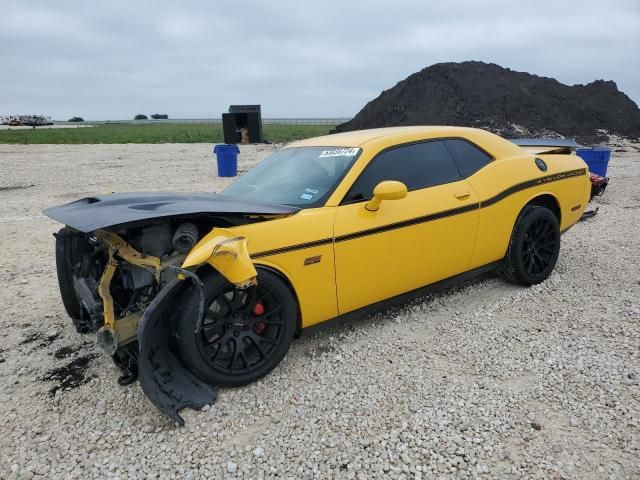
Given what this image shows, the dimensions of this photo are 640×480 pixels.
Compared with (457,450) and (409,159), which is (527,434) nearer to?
(457,450)

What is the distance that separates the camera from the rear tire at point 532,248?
13.5ft

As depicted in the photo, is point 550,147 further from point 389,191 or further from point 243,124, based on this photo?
point 243,124

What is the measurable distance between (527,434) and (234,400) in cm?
163

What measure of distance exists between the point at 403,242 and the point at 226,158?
32.2 ft

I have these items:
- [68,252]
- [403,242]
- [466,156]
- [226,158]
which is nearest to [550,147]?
[466,156]

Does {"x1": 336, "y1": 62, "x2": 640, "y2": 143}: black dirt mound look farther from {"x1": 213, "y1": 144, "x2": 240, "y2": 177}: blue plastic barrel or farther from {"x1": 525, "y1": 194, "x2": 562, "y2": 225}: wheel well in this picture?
{"x1": 525, "y1": 194, "x2": 562, "y2": 225}: wheel well

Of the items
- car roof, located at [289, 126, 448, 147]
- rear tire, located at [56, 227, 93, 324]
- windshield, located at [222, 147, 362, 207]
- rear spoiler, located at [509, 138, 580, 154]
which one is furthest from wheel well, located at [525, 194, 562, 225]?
rear tire, located at [56, 227, 93, 324]

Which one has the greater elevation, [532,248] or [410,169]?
[410,169]

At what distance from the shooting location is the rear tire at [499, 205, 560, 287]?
13.5 feet

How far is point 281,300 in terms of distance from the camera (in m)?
2.89

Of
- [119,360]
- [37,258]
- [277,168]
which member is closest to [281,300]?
[119,360]

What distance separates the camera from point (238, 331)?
285 centimetres

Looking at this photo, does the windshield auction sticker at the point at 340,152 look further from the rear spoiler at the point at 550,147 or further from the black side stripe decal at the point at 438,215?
the rear spoiler at the point at 550,147

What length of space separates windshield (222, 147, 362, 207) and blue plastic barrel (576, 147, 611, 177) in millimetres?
7721
